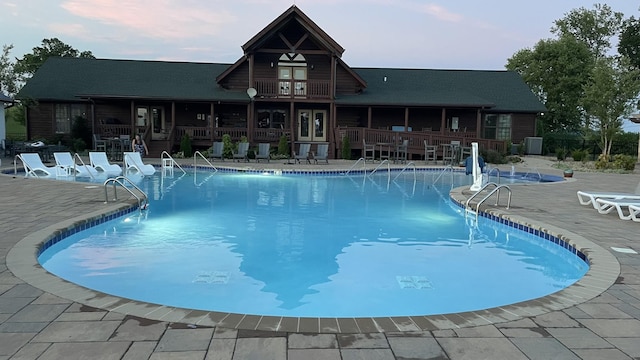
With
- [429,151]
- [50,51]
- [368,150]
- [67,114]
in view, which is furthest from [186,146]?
[50,51]

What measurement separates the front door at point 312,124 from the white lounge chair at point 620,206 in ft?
54.5

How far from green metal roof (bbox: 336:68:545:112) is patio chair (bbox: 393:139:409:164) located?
263 cm

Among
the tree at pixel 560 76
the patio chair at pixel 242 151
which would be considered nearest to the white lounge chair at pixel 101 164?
the patio chair at pixel 242 151

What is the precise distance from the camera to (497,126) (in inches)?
1021

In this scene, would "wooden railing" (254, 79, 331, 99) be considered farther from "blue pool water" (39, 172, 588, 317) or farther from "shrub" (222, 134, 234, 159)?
"blue pool water" (39, 172, 588, 317)

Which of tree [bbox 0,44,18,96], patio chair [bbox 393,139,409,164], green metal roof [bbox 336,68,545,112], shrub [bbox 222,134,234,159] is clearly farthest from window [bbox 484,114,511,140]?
Result: tree [bbox 0,44,18,96]

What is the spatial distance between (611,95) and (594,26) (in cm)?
2334

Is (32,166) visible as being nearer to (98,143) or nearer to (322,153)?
(98,143)

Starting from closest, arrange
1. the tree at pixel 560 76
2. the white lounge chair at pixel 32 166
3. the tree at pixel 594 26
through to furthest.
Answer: the white lounge chair at pixel 32 166
the tree at pixel 560 76
the tree at pixel 594 26

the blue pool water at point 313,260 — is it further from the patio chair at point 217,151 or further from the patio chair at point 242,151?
the patio chair at point 217,151

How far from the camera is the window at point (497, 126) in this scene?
84.8 ft

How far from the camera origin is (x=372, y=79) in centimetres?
2633

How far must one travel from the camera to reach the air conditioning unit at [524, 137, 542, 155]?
2527 centimetres

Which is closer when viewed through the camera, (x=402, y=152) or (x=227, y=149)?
(x=227, y=149)
